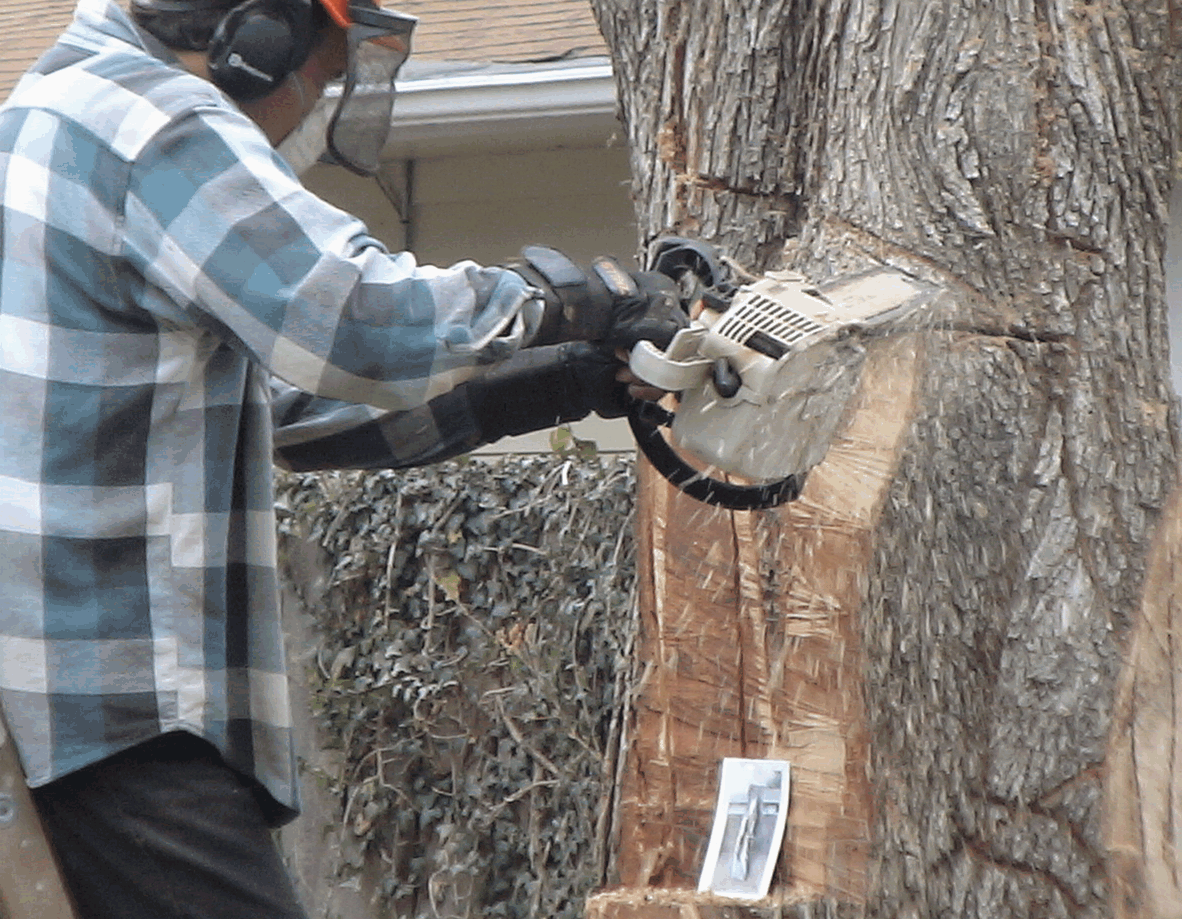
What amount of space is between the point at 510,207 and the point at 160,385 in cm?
433

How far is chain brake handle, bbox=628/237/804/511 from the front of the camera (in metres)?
2.21

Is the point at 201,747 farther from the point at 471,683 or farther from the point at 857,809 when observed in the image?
the point at 471,683

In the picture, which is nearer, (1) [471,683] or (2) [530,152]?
(1) [471,683]

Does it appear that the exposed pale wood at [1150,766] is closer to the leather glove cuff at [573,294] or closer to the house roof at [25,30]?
the leather glove cuff at [573,294]

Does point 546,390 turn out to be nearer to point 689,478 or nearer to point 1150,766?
point 689,478

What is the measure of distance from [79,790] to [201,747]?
6.4 inches

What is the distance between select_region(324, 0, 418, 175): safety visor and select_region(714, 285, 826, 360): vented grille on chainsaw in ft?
2.33

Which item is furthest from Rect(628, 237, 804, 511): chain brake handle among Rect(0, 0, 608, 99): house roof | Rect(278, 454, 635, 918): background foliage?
Rect(0, 0, 608, 99): house roof

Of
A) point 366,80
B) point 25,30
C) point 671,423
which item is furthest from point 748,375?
point 25,30

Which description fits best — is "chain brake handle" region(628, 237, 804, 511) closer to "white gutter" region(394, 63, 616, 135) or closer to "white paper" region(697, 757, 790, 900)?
"white paper" region(697, 757, 790, 900)

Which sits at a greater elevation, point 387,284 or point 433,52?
point 387,284

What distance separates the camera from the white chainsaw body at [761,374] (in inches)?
80.3

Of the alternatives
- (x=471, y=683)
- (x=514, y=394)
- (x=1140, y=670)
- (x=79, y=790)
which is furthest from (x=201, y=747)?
(x=471, y=683)

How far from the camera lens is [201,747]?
6.49 feet
